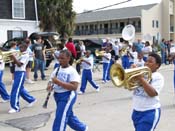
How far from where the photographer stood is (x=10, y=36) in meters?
26.8

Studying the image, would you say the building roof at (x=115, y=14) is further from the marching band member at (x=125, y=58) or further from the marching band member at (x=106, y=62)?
the marching band member at (x=106, y=62)

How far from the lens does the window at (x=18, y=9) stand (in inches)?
1074

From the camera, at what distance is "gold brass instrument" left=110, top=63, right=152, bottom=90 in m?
4.59

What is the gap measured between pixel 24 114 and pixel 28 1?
1976 cm

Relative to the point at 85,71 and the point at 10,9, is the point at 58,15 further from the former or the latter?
the point at 85,71

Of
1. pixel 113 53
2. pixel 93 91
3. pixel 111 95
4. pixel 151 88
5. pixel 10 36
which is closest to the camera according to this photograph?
pixel 151 88

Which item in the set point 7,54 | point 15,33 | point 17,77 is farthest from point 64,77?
point 15,33

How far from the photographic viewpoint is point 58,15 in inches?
1323

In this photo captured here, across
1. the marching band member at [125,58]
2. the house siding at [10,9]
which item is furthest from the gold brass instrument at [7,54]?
the house siding at [10,9]

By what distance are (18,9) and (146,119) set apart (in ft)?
77.3

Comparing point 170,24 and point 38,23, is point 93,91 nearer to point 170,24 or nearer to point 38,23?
point 38,23

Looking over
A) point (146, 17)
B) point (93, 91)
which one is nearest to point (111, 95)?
point (93, 91)

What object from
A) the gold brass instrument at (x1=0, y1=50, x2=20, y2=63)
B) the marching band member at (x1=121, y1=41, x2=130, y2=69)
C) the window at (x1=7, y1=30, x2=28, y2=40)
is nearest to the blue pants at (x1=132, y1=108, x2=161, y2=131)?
the gold brass instrument at (x1=0, y1=50, x2=20, y2=63)

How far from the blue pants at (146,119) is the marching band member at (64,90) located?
4.20 feet
